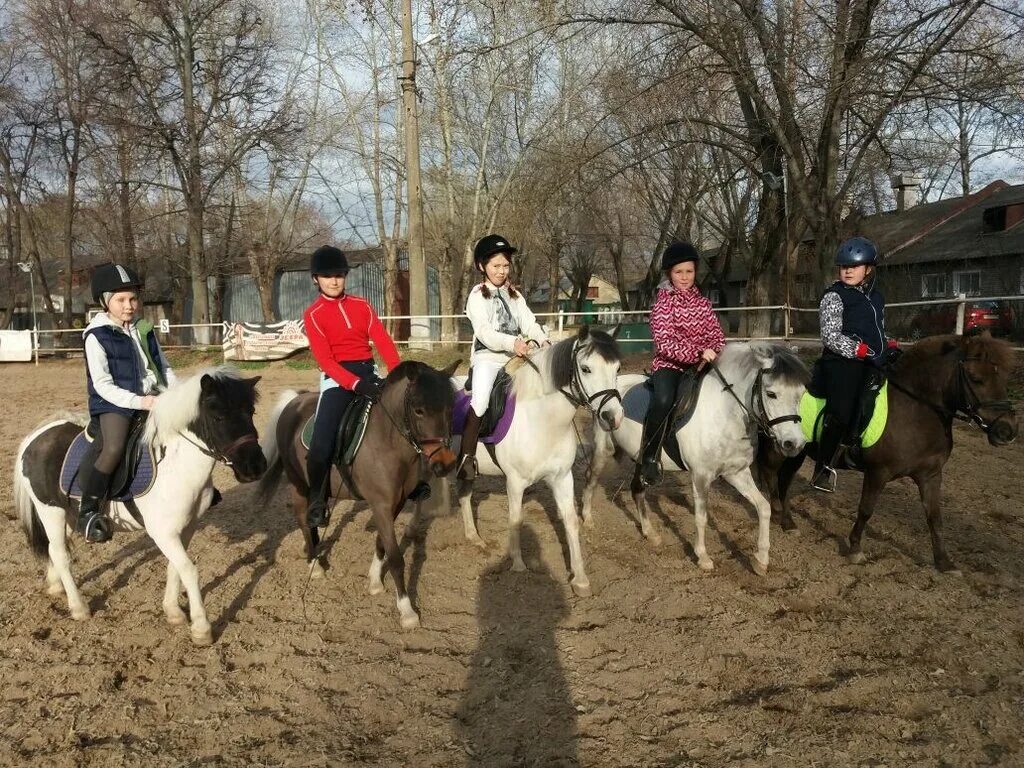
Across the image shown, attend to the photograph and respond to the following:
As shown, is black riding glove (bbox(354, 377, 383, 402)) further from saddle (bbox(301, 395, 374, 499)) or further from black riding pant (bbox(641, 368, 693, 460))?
black riding pant (bbox(641, 368, 693, 460))

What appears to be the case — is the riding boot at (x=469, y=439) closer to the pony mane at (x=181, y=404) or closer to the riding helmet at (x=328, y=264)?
the riding helmet at (x=328, y=264)

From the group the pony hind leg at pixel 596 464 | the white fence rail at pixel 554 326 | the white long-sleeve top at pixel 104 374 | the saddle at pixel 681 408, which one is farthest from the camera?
the white fence rail at pixel 554 326

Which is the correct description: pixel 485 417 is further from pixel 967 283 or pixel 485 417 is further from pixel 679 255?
pixel 967 283

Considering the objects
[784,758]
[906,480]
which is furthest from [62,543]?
[906,480]

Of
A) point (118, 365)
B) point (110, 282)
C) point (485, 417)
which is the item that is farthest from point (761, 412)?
point (110, 282)

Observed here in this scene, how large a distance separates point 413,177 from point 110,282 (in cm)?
1472

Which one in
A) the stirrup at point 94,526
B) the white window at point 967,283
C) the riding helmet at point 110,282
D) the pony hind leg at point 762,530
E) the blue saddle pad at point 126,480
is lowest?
the pony hind leg at point 762,530

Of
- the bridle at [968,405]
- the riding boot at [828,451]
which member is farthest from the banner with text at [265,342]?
the bridle at [968,405]

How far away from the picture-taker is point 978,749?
10.0ft

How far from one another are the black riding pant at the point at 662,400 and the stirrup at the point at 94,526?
411 cm

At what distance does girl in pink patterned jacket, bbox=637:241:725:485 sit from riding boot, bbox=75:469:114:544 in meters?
4.07

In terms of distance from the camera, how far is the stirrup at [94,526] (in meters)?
4.26

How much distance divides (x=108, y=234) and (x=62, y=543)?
29207 mm

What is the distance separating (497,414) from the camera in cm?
527
